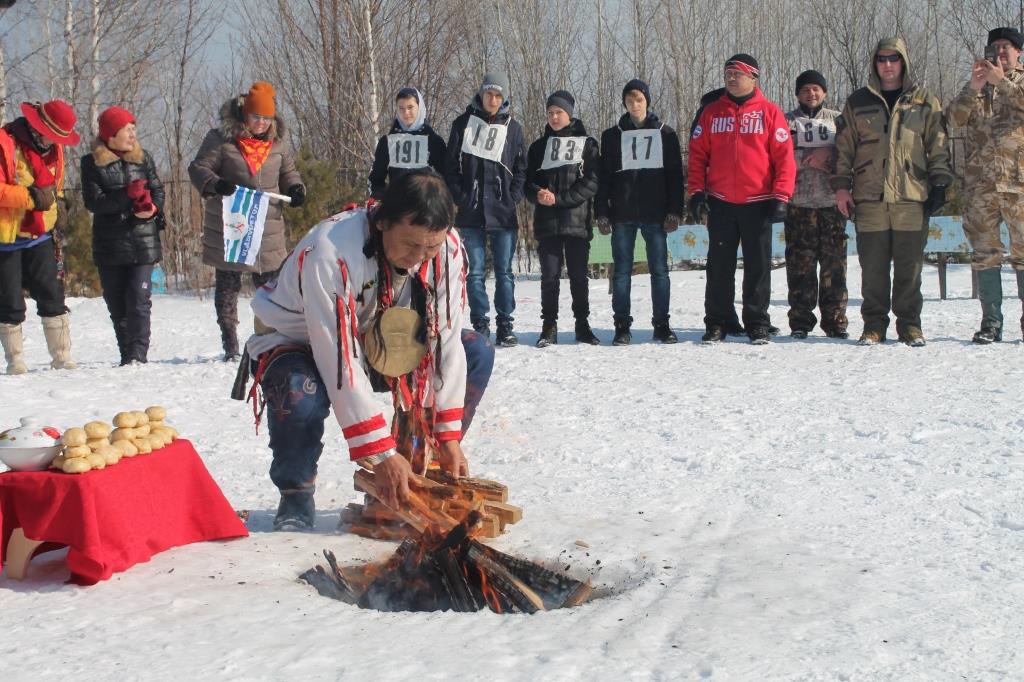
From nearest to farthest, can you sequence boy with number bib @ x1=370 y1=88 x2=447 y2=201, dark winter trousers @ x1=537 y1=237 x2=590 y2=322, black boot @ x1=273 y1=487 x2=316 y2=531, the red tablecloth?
1. the red tablecloth
2. black boot @ x1=273 y1=487 x2=316 y2=531
3. dark winter trousers @ x1=537 y1=237 x2=590 y2=322
4. boy with number bib @ x1=370 y1=88 x2=447 y2=201

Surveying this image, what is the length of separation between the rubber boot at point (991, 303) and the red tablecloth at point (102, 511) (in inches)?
242

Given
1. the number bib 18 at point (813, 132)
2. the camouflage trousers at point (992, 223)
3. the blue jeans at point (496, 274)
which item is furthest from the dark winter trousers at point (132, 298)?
the camouflage trousers at point (992, 223)

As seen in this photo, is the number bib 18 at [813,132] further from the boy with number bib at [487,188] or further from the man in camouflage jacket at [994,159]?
the boy with number bib at [487,188]

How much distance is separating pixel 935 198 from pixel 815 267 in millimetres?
1070

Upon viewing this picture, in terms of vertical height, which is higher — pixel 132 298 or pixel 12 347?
pixel 132 298

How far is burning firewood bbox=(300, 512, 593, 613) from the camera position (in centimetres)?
340

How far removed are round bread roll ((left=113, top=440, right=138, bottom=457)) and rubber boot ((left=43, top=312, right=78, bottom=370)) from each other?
458 centimetres

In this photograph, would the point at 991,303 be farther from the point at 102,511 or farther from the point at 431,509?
the point at 102,511

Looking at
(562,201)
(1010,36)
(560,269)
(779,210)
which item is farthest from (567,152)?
(1010,36)

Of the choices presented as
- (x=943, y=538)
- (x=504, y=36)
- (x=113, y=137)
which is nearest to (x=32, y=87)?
(x=504, y=36)

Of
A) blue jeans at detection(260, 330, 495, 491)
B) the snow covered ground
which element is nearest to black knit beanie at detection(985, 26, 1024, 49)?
the snow covered ground

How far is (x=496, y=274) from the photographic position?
28.3ft

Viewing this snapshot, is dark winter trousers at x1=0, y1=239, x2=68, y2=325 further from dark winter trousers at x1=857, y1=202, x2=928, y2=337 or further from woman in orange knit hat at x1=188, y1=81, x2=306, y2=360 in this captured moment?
dark winter trousers at x1=857, y1=202, x2=928, y2=337

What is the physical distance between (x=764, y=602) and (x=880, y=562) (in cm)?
58
